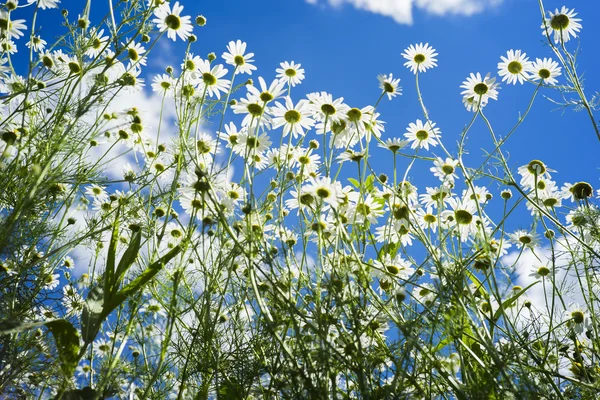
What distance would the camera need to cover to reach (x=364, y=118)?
60.5 inches

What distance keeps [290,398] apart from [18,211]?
0.68 meters

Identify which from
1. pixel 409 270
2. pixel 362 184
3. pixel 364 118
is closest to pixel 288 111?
pixel 364 118

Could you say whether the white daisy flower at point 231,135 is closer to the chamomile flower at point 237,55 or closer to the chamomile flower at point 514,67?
the chamomile flower at point 237,55

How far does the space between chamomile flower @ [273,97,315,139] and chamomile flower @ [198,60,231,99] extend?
0.35 m

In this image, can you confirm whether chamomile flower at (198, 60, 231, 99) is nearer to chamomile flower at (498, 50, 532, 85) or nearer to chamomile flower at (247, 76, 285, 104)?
A: chamomile flower at (247, 76, 285, 104)

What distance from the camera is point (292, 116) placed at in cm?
154

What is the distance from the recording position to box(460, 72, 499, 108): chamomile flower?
5.91 ft

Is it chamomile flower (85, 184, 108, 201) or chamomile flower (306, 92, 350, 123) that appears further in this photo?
chamomile flower (85, 184, 108, 201)

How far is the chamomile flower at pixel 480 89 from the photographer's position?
71.0 inches

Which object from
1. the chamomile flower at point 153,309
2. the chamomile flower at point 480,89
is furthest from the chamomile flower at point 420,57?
the chamomile flower at point 153,309

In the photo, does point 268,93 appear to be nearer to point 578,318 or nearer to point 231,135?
point 231,135

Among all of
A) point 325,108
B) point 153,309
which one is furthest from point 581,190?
point 153,309

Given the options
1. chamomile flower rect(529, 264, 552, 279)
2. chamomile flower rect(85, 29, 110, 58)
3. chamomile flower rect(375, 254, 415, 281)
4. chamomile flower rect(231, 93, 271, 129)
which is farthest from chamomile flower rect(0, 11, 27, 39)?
chamomile flower rect(529, 264, 552, 279)

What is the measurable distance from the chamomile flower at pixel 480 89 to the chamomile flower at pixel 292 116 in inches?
27.3
